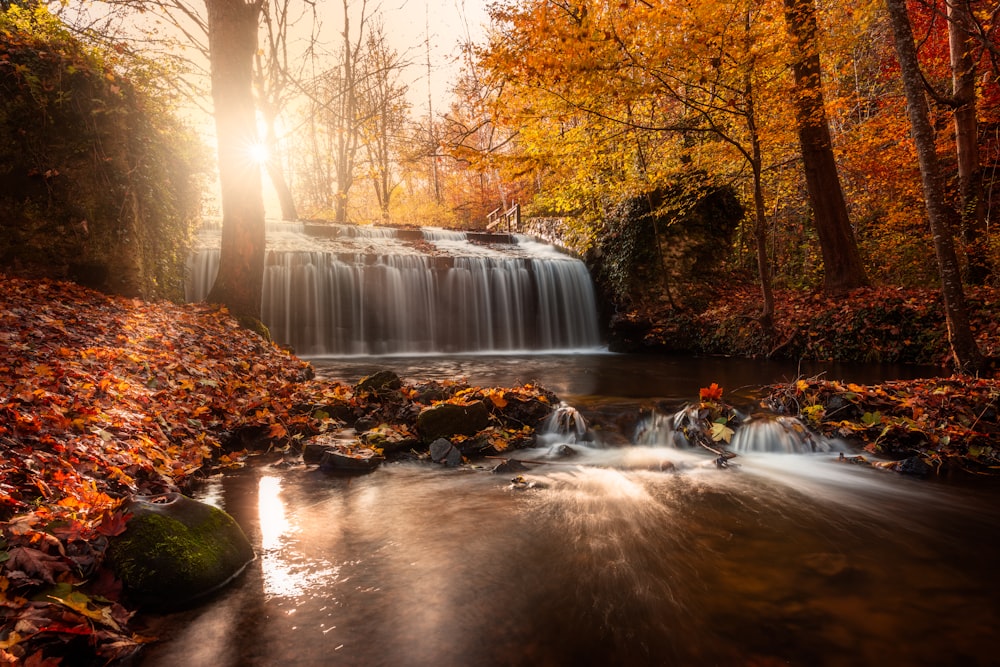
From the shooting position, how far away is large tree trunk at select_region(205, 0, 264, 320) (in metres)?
7.68

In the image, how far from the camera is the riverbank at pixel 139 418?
2119mm

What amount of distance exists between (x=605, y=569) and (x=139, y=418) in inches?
154

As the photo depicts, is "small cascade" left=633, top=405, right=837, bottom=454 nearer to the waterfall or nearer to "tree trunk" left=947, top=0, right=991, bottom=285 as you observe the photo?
"tree trunk" left=947, top=0, right=991, bottom=285

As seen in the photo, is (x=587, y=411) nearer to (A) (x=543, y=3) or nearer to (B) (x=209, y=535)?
(B) (x=209, y=535)

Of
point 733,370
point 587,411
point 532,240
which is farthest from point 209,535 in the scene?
point 532,240

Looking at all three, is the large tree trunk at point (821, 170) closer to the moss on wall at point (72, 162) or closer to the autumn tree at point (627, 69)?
the autumn tree at point (627, 69)

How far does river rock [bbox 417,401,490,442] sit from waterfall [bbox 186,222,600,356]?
8790mm

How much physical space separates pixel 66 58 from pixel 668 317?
13751mm

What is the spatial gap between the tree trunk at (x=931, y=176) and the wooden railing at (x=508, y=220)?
1935cm

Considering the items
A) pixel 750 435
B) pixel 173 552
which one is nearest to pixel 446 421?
pixel 173 552

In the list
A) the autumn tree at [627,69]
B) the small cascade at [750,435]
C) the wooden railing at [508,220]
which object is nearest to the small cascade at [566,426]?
the small cascade at [750,435]

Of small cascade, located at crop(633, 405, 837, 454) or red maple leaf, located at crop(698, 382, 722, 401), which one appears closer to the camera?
small cascade, located at crop(633, 405, 837, 454)

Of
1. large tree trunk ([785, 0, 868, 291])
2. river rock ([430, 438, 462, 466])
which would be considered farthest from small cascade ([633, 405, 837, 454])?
large tree trunk ([785, 0, 868, 291])

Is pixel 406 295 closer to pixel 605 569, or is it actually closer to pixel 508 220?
pixel 605 569
